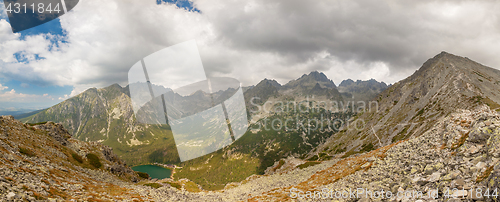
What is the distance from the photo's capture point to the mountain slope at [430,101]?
116812mm

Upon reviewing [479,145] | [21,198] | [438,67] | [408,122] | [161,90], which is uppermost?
[438,67]

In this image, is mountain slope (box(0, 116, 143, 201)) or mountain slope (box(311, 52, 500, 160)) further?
mountain slope (box(311, 52, 500, 160))

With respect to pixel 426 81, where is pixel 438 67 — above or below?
above

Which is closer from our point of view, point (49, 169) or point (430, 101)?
point (49, 169)

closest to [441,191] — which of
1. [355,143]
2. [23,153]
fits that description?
[23,153]

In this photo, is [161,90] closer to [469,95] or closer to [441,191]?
[441,191]

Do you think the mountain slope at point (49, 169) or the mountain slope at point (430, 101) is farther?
the mountain slope at point (430, 101)

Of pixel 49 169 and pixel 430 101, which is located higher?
pixel 430 101

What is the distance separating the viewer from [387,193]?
46.1 ft

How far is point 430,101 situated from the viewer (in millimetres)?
148250

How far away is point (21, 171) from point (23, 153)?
1565 cm

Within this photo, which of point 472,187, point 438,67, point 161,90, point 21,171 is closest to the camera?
point 472,187

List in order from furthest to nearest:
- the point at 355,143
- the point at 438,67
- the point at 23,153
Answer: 1. the point at 438,67
2. the point at 355,143
3. the point at 23,153

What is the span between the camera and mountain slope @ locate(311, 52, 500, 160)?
383 feet
